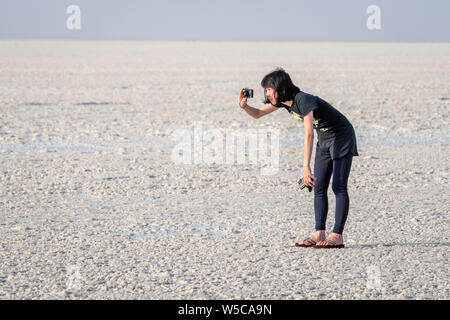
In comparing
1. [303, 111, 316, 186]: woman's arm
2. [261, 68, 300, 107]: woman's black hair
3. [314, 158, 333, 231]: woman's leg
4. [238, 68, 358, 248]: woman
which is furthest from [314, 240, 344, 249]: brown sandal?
[261, 68, 300, 107]: woman's black hair

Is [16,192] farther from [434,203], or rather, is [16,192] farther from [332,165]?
A: [434,203]

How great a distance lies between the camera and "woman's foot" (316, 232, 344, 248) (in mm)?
5587

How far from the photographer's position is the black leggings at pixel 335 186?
17.7 feet

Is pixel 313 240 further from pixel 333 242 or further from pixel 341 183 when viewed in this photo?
pixel 341 183

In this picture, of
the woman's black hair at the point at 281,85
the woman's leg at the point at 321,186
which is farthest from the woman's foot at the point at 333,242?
the woman's black hair at the point at 281,85

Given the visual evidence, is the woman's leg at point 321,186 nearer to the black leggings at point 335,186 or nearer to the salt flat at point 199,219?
the black leggings at point 335,186

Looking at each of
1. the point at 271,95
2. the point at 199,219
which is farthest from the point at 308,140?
the point at 199,219

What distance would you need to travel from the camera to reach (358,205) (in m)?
7.19

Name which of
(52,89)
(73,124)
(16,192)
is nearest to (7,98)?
(52,89)

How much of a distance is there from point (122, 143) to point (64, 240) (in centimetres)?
574

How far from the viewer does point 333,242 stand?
5.60 m

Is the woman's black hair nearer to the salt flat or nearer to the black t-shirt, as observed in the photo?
the black t-shirt

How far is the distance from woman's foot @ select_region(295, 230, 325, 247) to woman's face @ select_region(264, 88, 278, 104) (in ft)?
3.85

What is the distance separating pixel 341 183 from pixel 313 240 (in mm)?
560
